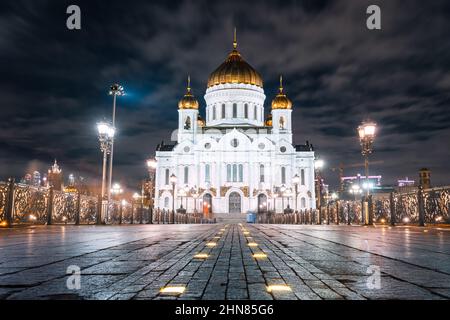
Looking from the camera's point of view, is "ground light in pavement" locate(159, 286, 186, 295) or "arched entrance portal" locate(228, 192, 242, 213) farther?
"arched entrance portal" locate(228, 192, 242, 213)

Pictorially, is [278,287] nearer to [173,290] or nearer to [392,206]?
[173,290]

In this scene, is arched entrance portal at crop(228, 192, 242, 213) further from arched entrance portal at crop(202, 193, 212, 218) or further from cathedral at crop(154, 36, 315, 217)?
arched entrance portal at crop(202, 193, 212, 218)

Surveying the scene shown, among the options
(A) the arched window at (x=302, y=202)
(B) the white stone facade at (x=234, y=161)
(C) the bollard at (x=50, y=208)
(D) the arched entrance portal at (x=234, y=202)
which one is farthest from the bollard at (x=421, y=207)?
(A) the arched window at (x=302, y=202)

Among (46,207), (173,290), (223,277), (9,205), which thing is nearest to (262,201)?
(46,207)

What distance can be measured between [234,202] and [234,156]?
8.15 m

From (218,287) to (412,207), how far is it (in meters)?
16.7

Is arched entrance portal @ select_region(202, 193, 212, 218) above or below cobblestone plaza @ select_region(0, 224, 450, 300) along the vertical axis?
above

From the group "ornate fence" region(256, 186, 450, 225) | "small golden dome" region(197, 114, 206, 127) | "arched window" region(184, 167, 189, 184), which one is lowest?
"ornate fence" region(256, 186, 450, 225)

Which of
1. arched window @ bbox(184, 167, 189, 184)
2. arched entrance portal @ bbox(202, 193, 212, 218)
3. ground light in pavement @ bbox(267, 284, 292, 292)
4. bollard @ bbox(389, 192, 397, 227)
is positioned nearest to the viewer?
ground light in pavement @ bbox(267, 284, 292, 292)

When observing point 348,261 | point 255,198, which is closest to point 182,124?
point 255,198

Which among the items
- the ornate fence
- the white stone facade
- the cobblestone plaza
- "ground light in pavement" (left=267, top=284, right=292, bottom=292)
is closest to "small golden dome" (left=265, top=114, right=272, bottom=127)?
the white stone facade

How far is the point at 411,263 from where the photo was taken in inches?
170

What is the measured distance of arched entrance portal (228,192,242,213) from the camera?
7244 centimetres

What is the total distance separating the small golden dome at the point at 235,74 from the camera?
7875 cm
